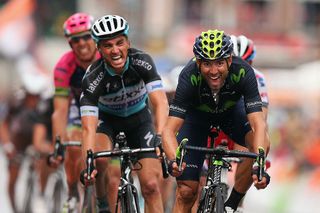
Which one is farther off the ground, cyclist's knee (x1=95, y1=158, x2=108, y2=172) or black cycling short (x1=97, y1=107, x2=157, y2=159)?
black cycling short (x1=97, y1=107, x2=157, y2=159)

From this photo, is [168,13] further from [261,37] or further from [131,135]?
[131,135]

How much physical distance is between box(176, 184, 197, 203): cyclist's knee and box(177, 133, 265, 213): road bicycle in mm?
363

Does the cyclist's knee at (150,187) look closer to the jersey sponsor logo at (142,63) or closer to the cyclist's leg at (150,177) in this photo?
the cyclist's leg at (150,177)

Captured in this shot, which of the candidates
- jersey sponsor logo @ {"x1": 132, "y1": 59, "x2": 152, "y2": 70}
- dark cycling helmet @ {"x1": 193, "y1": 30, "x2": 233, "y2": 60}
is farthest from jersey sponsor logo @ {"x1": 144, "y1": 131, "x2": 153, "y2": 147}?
dark cycling helmet @ {"x1": 193, "y1": 30, "x2": 233, "y2": 60}

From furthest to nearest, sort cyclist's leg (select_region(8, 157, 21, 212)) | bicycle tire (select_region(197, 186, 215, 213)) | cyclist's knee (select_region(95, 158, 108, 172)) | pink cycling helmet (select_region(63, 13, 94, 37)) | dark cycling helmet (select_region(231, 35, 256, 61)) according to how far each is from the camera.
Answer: cyclist's leg (select_region(8, 157, 21, 212)) < pink cycling helmet (select_region(63, 13, 94, 37)) < dark cycling helmet (select_region(231, 35, 256, 61)) < cyclist's knee (select_region(95, 158, 108, 172)) < bicycle tire (select_region(197, 186, 215, 213))

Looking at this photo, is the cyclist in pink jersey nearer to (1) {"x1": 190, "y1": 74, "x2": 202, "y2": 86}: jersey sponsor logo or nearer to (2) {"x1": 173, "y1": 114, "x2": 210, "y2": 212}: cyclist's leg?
(2) {"x1": 173, "y1": 114, "x2": 210, "y2": 212}: cyclist's leg

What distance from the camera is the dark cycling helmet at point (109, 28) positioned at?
1059cm

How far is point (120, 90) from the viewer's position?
11.0 m

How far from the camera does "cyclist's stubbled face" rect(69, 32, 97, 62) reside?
41.2 ft

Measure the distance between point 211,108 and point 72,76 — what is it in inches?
120

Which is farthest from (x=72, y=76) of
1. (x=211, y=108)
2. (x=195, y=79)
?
(x=195, y=79)

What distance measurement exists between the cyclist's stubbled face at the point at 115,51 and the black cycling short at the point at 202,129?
86 cm

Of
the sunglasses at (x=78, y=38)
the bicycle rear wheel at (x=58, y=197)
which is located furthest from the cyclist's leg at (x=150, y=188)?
the bicycle rear wheel at (x=58, y=197)

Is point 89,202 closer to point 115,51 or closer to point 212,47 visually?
point 115,51
